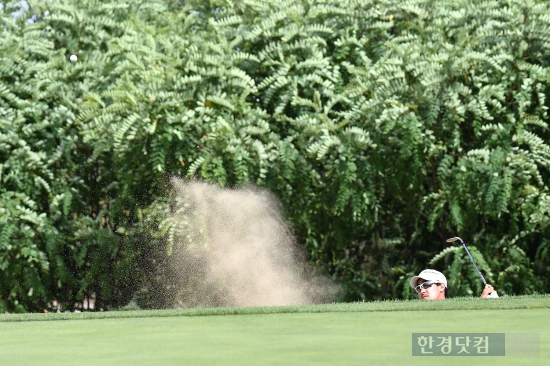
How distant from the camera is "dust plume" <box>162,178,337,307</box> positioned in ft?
35.0

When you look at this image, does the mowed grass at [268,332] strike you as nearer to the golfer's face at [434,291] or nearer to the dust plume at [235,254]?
the golfer's face at [434,291]

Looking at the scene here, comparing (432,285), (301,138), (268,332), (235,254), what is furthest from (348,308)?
(235,254)

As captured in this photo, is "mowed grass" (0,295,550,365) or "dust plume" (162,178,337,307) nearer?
"mowed grass" (0,295,550,365)

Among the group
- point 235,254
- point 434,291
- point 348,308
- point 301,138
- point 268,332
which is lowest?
point 268,332

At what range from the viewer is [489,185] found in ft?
32.9

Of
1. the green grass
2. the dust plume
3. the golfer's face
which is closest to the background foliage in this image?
the dust plume

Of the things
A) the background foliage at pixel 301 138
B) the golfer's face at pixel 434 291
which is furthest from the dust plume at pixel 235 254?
the golfer's face at pixel 434 291

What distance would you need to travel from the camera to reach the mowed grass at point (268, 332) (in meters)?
4.20

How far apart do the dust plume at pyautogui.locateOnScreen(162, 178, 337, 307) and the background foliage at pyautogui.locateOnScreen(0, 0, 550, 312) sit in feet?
0.67

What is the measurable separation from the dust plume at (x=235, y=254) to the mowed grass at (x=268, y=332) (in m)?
3.99

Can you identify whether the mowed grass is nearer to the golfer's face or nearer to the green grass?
the green grass

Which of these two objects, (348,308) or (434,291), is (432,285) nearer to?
(434,291)

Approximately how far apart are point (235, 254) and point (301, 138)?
158 centimetres

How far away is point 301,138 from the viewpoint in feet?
34.2
